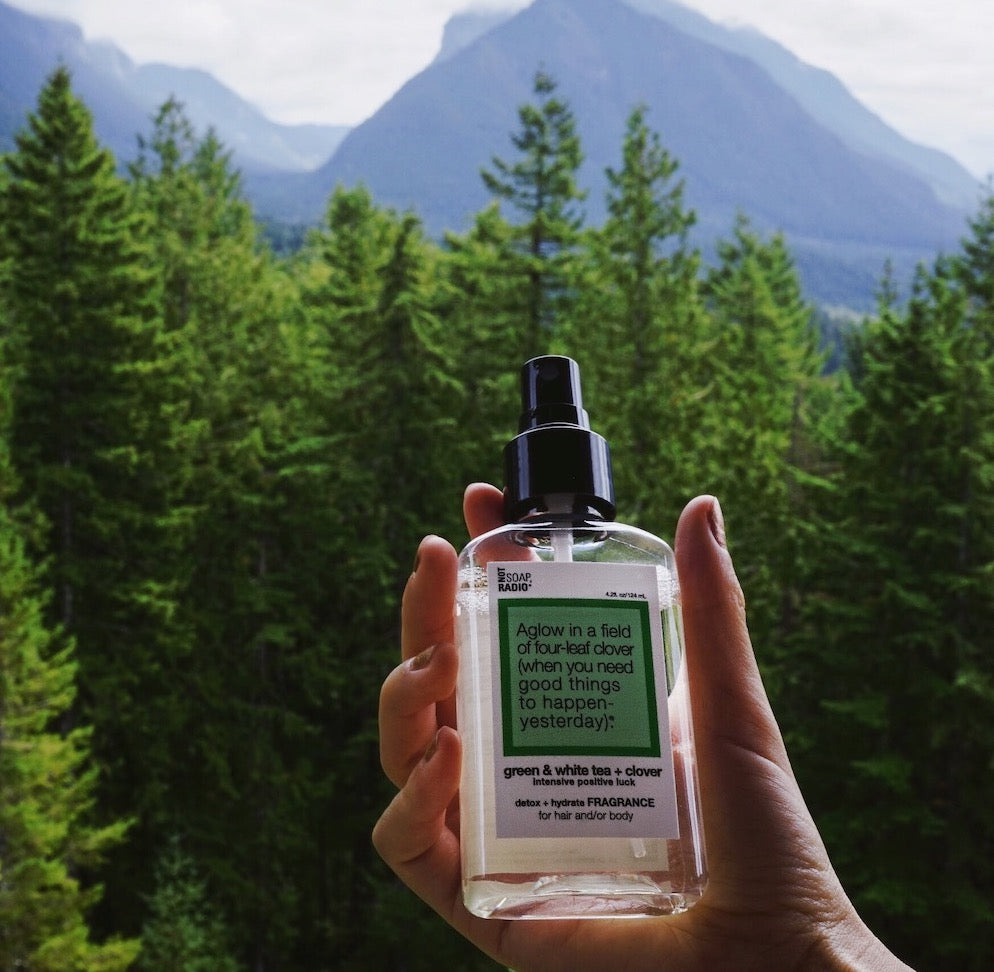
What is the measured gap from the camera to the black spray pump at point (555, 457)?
1729mm

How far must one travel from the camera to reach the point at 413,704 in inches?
73.2

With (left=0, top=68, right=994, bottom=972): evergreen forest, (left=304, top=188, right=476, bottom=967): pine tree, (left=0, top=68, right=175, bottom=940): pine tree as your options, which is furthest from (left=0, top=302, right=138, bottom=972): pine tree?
(left=304, top=188, right=476, bottom=967): pine tree

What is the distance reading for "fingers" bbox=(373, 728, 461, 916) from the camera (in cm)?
180

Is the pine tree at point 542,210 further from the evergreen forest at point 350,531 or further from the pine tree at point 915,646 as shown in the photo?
the pine tree at point 915,646

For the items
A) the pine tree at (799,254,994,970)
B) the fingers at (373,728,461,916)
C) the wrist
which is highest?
the pine tree at (799,254,994,970)

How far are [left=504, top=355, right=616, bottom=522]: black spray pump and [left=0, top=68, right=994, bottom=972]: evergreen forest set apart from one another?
40.9 feet

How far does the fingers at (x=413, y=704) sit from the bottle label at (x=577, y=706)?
0.27m

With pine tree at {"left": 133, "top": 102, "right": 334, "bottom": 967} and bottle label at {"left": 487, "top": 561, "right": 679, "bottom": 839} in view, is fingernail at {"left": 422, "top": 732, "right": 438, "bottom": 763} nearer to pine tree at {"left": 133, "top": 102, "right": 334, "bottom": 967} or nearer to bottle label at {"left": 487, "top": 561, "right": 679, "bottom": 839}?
bottle label at {"left": 487, "top": 561, "right": 679, "bottom": 839}

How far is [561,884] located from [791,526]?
16548mm

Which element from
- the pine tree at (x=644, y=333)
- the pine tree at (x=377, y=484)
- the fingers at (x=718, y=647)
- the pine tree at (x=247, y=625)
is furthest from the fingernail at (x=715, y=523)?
the pine tree at (x=247, y=625)

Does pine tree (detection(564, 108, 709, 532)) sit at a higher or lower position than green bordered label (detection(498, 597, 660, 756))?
higher

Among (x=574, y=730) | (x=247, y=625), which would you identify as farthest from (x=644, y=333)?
(x=574, y=730)

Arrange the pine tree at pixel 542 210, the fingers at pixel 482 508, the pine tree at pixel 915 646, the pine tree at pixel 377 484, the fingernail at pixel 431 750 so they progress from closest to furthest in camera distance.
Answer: the fingernail at pixel 431 750
the fingers at pixel 482 508
the pine tree at pixel 915 646
the pine tree at pixel 377 484
the pine tree at pixel 542 210

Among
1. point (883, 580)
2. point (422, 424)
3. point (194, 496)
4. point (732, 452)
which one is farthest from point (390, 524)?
point (883, 580)
